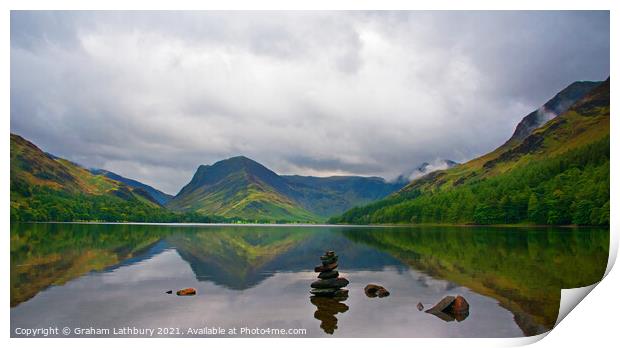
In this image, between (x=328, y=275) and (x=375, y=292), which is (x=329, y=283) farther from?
(x=375, y=292)

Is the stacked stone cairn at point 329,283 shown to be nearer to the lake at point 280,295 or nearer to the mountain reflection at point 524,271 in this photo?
the lake at point 280,295

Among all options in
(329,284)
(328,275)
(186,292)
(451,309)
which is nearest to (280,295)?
(329,284)

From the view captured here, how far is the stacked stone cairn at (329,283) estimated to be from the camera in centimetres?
3114

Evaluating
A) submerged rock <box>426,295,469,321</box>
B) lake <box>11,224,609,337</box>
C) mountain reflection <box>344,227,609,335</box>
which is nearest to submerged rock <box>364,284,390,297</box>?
lake <box>11,224,609,337</box>

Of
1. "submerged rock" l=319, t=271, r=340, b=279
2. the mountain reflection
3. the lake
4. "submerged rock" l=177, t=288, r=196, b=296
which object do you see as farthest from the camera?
"submerged rock" l=319, t=271, r=340, b=279

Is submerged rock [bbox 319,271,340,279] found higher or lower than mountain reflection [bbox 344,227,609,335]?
higher

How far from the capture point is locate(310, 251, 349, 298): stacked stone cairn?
3114 centimetres

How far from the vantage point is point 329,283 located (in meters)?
31.5

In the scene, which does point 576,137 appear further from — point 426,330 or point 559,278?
point 426,330

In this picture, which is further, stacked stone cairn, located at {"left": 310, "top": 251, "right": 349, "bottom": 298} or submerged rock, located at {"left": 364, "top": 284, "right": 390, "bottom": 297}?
stacked stone cairn, located at {"left": 310, "top": 251, "right": 349, "bottom": 298}

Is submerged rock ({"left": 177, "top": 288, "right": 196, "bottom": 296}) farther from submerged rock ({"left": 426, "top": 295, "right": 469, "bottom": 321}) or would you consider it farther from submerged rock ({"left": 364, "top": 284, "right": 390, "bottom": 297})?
submerged rock ({"left": 426, "top": 295, "right": 469, "bottom": 321})

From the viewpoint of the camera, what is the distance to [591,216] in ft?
273

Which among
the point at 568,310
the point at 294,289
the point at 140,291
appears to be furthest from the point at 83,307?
the point at 568,310

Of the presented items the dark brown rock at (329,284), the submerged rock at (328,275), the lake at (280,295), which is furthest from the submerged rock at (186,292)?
the submerged rock at (328,275)
